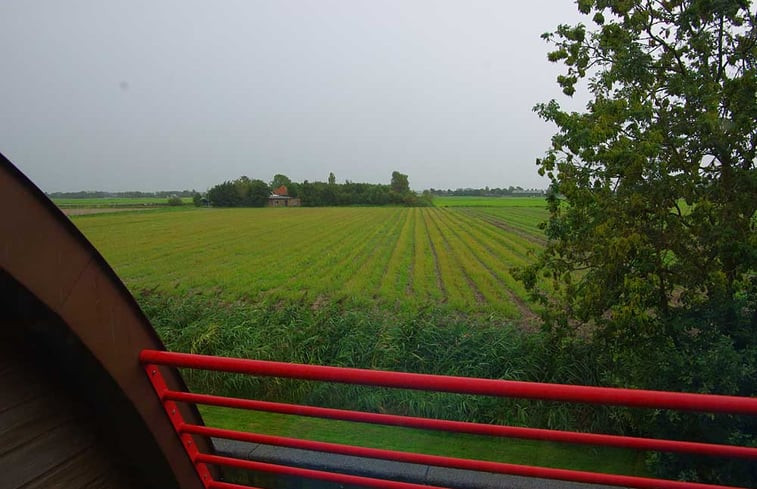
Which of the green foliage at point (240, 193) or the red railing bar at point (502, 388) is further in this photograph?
the green foliage at point (240, 193)

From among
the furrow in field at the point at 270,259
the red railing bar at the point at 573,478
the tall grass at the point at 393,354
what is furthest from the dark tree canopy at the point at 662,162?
the furrow in field at the point at 270,259

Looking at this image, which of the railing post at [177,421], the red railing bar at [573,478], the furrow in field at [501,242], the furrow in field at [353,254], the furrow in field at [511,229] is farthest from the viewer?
the furrow in field at [511,229]

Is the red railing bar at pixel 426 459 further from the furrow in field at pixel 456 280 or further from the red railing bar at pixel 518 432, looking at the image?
the furrow in field at pixel 456 280

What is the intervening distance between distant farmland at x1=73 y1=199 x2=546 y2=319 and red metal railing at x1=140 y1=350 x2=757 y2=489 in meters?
3.40

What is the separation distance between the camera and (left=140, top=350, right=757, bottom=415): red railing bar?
3.54ft

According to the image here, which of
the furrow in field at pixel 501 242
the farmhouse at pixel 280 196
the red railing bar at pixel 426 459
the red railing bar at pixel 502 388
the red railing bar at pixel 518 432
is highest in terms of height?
the farmhouse at pixel 280 196

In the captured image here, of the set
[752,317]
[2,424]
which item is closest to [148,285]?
[2,424]

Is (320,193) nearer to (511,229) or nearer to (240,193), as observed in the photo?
(240,193)

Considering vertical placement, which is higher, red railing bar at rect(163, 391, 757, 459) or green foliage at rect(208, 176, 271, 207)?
green foliage at rect(208, 176, 271, 207)

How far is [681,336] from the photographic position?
10.0 ft

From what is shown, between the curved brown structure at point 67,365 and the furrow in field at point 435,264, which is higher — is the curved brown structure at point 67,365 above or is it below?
above

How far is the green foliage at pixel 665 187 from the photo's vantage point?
298 cm

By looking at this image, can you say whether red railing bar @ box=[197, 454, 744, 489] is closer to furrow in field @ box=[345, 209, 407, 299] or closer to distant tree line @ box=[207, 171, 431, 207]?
furrow in field @ box=[345, 209, 407, 299]

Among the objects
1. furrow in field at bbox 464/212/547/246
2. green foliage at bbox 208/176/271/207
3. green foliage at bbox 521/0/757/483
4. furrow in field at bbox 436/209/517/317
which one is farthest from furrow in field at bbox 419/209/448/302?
green foliage at bbox 208/176/271/207
